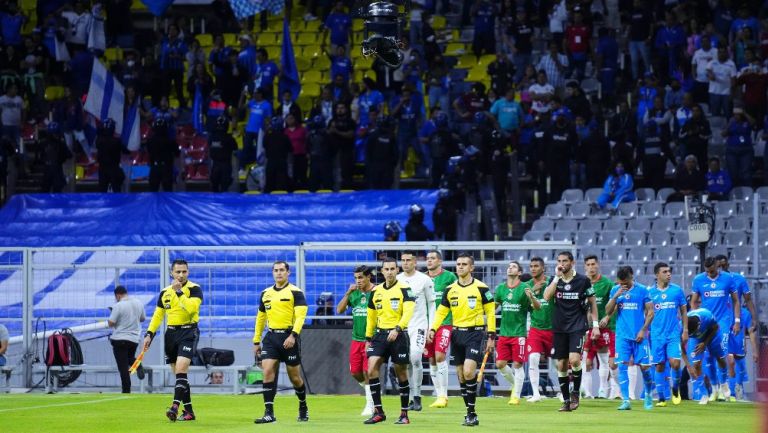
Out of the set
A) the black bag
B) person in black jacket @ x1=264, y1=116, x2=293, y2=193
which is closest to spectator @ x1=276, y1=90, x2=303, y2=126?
person in black jacket @ x1=264, y1=116, x2=293, y2=193

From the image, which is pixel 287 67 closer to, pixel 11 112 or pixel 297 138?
pixel 297 138

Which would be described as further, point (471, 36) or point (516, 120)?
point (471, 36)

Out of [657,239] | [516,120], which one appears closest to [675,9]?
[516,120]

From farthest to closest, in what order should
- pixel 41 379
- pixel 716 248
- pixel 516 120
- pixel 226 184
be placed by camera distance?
pixel 226 184 → pixel 516 120 → pixel 716 248 → pixel 41 379

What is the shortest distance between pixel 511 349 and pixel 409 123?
35.4 feet

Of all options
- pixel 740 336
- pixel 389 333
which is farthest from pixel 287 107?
pixel 389 333

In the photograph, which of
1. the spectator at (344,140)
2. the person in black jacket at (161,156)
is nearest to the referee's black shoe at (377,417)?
the spectator at (344,140)

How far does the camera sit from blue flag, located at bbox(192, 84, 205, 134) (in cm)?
3306

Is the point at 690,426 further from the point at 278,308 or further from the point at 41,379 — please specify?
the point at 41,379

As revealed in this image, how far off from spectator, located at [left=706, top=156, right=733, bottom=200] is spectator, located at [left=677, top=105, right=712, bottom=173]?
0.24 m

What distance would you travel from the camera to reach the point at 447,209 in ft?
87.4

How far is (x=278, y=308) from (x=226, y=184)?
14.9 metres

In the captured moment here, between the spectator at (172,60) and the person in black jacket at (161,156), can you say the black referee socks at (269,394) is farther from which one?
the spectator at (172,60)

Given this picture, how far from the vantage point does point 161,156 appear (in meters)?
31.0
